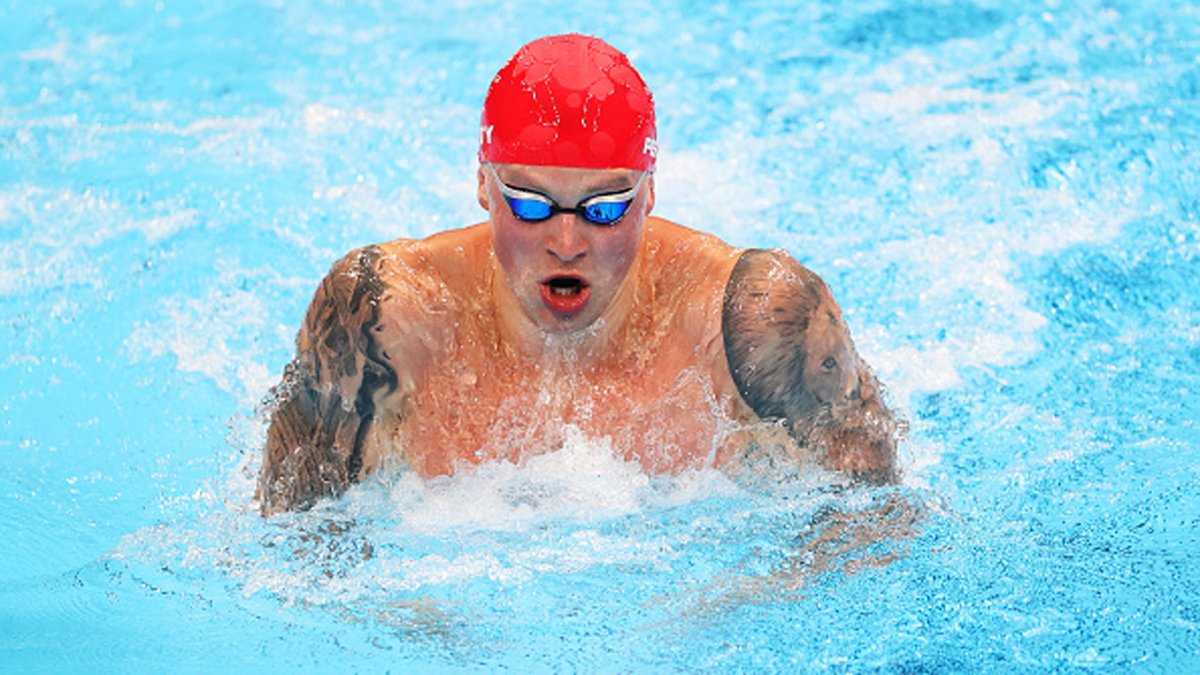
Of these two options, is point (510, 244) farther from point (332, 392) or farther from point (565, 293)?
point (332, 392)

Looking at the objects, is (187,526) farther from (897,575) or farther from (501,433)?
(897,575)

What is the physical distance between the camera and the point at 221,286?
16.8ft

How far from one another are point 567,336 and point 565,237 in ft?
1.15

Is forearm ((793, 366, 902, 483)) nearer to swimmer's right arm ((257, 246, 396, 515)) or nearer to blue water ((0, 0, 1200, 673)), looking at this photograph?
blue water ((0, 0, 1200, 673))

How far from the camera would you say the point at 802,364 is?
314 cm

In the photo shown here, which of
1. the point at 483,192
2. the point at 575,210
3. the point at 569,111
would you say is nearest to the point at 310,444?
the point at 483,192

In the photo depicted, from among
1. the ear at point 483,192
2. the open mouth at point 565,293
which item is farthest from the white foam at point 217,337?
the open mouth at point 565,293

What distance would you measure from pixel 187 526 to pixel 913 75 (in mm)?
4347

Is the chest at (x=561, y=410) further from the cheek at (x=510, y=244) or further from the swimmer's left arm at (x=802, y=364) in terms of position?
the cheek at (x=510, y=244)

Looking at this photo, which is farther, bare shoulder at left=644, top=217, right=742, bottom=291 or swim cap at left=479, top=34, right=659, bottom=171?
bare shoulder at left=644, top=217, right=742, bottom=291

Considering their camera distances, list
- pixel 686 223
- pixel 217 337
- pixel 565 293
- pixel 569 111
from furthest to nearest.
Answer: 1. pixel 686 223
2. pixel 217 337
3. pixel 565 293
4. pixel 569 111

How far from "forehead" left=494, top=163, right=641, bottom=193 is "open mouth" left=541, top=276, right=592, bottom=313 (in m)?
0.20

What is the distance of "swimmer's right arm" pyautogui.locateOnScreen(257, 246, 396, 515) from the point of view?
3166mm

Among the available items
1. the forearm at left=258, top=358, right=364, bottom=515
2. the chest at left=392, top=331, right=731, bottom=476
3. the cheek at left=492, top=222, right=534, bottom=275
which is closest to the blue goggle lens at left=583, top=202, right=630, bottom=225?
the cheek at left=492, top=222, right=534, bottom=275
